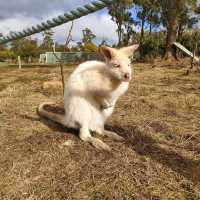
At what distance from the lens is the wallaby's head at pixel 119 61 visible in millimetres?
3357

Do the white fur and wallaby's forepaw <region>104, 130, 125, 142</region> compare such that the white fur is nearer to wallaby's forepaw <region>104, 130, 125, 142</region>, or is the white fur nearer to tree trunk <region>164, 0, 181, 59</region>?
wallaby's forepaw <region>104, 130, 125, 142</region>

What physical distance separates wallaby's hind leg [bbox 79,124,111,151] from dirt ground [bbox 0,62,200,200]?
0.06m

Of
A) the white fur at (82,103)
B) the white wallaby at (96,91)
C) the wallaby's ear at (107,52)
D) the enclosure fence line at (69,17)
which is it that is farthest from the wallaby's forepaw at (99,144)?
the enclosure fence line at (69,17)

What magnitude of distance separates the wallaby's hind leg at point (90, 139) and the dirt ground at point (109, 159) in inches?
2.4

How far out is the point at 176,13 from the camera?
56.5ft

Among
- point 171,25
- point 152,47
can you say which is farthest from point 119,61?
point 152,47

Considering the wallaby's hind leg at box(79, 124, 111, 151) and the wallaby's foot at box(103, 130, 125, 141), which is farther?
the wallaby's foot at box(103, 130, 125, 141)

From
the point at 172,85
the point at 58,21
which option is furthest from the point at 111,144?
the point at 172,85

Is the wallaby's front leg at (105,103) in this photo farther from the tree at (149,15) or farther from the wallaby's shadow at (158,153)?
the tree at (149,15)

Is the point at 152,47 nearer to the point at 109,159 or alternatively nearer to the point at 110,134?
the point at 110,134

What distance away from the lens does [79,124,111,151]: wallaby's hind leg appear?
3422 mm

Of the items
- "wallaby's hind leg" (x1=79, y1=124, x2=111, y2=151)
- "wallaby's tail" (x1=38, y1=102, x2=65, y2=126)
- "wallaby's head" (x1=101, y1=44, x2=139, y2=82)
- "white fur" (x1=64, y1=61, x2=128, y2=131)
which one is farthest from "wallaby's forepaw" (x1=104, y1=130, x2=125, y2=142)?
"wallaby's head" (x1=101, y1=44, x2=139, y2=82)

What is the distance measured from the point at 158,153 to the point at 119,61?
0.94 metres

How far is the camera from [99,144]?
3455 millimetres
